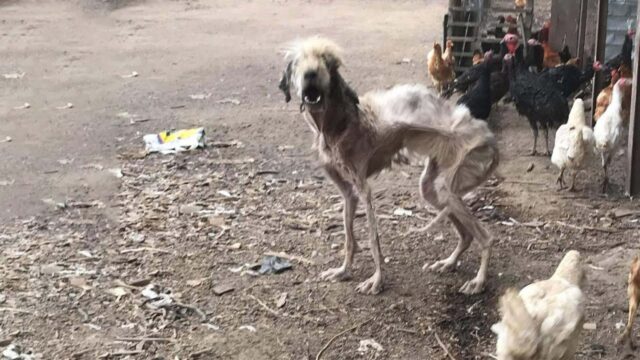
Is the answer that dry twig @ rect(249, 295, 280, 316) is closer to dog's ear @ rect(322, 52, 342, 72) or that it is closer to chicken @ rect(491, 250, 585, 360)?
dog's ear @ rect(322, 52, 342, 72)

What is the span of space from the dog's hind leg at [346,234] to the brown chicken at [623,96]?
2919 mm

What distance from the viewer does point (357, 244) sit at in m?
5.94

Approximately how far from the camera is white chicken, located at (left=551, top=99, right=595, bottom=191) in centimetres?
Answer: 680

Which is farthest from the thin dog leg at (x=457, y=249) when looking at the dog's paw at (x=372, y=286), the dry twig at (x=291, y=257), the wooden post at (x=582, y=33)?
the wooden post at (x=582, y=33)

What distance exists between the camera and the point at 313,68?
16.7ft

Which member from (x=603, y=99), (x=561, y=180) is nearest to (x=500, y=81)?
(x=603, y=99)

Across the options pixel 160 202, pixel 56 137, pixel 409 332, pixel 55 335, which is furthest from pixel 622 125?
pixel 56 137

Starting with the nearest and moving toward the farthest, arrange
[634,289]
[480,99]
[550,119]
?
[634,289], [550,119], [480,99]

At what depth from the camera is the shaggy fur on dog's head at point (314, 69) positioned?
512 centimetres

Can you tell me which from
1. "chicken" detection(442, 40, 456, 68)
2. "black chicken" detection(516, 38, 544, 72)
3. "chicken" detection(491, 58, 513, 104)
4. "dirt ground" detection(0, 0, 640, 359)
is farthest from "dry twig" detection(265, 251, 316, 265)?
"black chicken" detection(516, 38, 544, 72)

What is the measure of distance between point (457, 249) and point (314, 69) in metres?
1.65

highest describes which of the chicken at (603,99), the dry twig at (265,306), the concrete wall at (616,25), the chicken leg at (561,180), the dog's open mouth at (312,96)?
the dog's open mouth at (312,96)

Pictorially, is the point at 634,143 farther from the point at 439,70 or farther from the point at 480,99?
the point at 439,70

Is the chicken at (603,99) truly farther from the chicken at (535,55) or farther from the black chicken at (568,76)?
the chicken at (535,55)
